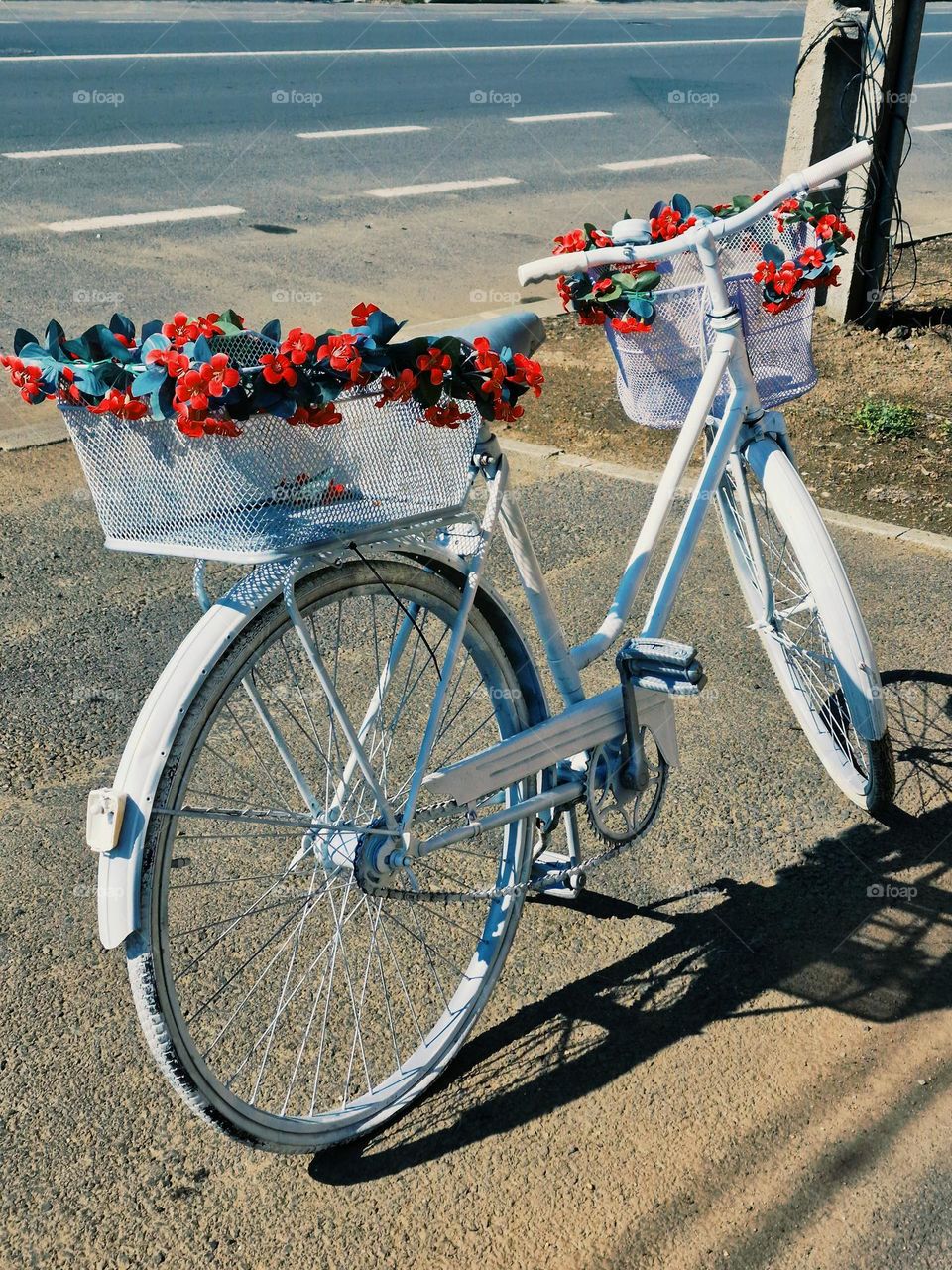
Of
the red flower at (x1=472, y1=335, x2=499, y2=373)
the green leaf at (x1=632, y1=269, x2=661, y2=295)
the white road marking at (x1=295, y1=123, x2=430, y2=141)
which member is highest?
the white road marking at (x1=295, y1=123, x2=430, y2=141)

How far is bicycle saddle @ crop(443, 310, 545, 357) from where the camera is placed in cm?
271

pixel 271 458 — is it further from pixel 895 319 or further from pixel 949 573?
pixel 895 319

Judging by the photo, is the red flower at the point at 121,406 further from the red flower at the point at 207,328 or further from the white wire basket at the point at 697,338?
the white wire basket at the point at 697,338

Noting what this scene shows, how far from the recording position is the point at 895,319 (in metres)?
7.99

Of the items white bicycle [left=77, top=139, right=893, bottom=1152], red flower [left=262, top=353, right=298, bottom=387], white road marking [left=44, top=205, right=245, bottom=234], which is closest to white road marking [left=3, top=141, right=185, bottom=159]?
white road marking [left=44, top=205, right=245, bottom=234]

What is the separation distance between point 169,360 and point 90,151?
10.6m

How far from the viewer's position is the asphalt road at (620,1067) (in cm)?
259

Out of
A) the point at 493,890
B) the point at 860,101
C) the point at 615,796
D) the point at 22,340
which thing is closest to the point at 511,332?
the point at 22,340

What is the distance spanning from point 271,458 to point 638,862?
1802 millimetres

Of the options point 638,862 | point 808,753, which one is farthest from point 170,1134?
point 808,753

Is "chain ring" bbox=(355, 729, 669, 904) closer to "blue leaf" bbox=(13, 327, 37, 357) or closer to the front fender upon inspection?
the front fender

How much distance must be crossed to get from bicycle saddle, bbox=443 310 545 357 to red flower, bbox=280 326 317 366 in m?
0.50

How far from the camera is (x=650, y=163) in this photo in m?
12.7

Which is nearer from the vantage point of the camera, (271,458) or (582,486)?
(271,458)
